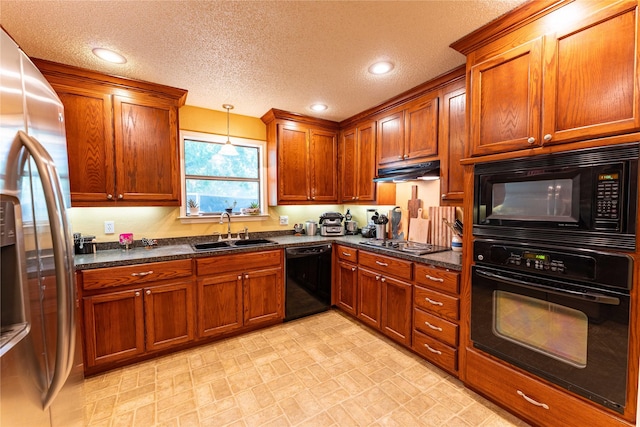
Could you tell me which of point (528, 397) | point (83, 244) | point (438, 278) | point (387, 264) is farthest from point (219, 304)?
point (528, 397)

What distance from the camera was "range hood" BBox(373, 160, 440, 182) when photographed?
239cm

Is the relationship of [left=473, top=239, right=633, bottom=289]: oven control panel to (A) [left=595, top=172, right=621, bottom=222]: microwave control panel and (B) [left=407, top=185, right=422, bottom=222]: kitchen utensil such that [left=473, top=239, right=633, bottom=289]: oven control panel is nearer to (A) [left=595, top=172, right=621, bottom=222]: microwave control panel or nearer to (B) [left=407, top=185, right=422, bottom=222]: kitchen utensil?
(A) [left=595, top=172, right=621, bottom=222]: microwave control panel

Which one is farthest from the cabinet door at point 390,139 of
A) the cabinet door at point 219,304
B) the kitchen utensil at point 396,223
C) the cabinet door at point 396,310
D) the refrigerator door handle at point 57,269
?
the refrigerator door handle at point 57,269

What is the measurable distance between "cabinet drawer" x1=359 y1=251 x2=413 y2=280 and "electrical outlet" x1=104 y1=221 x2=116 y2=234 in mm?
2536

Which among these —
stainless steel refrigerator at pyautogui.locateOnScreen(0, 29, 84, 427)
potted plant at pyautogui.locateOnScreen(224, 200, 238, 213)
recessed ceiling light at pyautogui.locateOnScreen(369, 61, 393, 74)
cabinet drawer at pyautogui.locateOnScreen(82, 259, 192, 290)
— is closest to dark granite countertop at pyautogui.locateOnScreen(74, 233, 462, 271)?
cabinet drawer at pyautogui.locateOnScreen(82, 259, 192, 290)

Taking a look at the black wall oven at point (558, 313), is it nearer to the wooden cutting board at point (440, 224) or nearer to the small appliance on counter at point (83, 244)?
the wooden cutting board at point (440, 224)

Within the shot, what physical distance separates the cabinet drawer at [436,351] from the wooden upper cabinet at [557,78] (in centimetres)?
150

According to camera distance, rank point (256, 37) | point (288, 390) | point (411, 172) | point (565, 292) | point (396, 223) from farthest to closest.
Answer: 1. point (396, 223)
2. point (411, 172)
3. point (288, 390)
4. point (256, 37)
5. point (565, 292)

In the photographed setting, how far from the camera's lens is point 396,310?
8.04 feet

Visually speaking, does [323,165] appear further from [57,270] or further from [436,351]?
[57,270]

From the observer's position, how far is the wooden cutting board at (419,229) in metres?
2.81

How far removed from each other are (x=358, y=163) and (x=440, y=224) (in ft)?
4.05

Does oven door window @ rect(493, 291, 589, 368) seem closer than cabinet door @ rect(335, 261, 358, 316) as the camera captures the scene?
Yes

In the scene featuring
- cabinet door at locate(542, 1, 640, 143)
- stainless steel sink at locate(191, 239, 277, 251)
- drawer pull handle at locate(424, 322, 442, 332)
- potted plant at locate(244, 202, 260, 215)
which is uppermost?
cabinet door at locate(542, 1, 640, 143)
